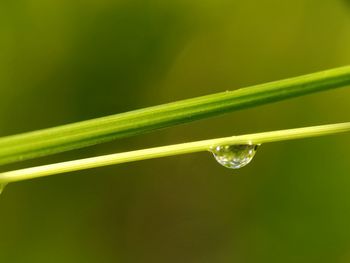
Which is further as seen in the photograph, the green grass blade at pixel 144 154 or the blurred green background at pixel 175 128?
the blurred green background at pixel 175 128

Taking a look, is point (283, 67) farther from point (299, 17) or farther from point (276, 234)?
point (276, 234)

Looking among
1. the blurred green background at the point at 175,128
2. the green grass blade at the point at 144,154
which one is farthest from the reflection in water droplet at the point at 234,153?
the blurred green background at the point at 175,128

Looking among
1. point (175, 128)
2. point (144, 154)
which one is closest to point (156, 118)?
point (144, 154)

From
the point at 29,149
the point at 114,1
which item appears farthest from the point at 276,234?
the point at 29,149

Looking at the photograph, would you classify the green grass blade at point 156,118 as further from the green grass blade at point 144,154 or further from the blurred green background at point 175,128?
the blurred green background at point 175,128

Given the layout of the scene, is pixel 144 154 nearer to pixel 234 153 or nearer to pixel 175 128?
pixel 234 153

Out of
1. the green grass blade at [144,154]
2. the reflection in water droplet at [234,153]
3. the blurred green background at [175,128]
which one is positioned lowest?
the green grass blade at [144,154]
